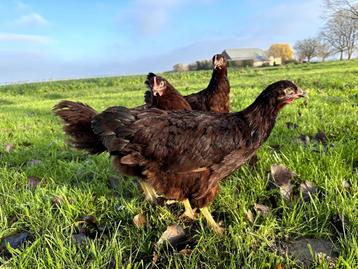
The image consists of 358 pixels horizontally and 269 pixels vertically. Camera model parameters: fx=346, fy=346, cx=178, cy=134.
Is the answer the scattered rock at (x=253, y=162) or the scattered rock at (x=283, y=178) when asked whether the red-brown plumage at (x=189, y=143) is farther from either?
the scattered rock at (x=253, y=162)

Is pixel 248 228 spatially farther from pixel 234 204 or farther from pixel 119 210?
pixel 119 210

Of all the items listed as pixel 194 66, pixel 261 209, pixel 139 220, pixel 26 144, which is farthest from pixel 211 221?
pixel 194 66

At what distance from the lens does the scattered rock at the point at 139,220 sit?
242 centimetres

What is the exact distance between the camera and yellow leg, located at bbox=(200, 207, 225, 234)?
2223 mm

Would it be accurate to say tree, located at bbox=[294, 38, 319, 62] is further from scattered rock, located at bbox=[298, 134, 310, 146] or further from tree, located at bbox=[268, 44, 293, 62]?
scattered rock, located at bbox=[298, 134, 310, 146]

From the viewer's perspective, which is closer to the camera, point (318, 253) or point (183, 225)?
point (318, 253)

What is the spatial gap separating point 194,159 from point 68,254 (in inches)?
40.5

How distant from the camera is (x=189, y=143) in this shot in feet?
8.35

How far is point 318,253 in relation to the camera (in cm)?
194

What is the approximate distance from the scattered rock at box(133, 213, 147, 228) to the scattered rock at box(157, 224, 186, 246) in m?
0.24

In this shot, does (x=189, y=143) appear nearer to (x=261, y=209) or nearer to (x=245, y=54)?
(x=261, y=209)

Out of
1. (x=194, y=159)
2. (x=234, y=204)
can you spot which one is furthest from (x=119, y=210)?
(x=234, y=204)

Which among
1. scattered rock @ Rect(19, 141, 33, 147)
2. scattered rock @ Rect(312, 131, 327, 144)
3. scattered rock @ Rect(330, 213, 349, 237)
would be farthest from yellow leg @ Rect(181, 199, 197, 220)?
scattered rock @ Rect(19, 141, 33, 147)

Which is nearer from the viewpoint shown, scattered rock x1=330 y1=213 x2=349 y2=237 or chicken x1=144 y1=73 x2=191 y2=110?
scattered rock x1=330 y1=213 x2=349 y2=237
